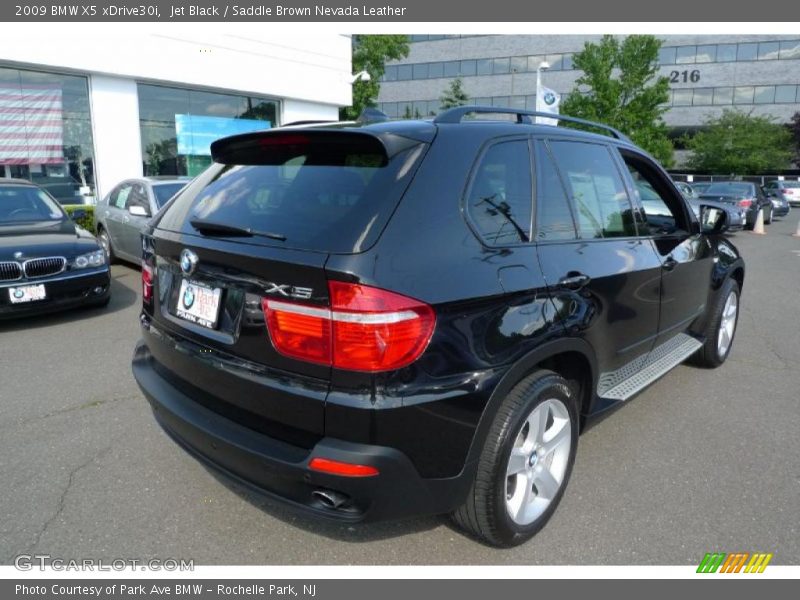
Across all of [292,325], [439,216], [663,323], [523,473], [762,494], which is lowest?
[762,494]

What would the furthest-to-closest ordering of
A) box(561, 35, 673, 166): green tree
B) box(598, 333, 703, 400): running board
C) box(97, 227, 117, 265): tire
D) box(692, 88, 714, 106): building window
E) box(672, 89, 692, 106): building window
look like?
box(672, 89, 692, 106): building window < box(692, 88, 714, 106): building window < box(561, 35, 673, 166): green tree < box(97, 227, 117, 265): tire < box(598, 333, 703, 400): running board

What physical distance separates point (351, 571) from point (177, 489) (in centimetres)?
111

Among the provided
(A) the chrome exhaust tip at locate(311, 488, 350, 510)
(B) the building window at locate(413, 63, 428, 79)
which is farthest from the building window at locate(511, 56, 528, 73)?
(A) the chrome exhaust tip at locate(311, 488, 350, 510)

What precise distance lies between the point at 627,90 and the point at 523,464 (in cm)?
3058

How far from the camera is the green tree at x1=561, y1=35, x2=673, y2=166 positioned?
28.2 meters

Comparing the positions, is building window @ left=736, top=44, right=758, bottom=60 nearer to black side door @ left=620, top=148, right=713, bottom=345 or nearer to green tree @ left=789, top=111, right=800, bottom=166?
green tree @ left=789, top=111, right=800, bottom=166

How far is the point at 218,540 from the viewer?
262 centimetres

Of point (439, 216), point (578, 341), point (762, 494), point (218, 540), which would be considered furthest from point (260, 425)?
point (762, 494)

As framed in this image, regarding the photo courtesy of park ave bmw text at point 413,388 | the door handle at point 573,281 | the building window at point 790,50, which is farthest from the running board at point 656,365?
the building window at point 790,50

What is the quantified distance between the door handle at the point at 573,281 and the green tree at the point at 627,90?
28.2 m

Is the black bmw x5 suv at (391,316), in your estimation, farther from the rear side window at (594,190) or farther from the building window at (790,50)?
the building window at (790,50)

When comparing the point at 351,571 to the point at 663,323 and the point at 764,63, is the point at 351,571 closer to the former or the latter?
the point at 663,323

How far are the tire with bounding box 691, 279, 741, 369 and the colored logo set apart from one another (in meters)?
2.44

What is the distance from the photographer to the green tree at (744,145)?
45.0 m
